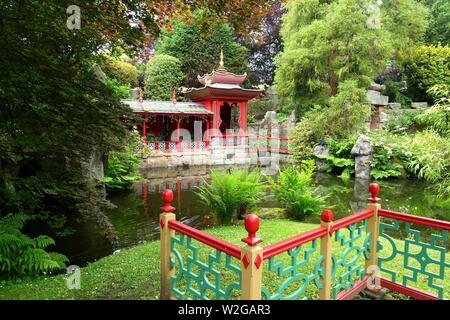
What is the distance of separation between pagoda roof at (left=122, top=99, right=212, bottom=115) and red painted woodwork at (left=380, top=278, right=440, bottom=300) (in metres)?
15.3

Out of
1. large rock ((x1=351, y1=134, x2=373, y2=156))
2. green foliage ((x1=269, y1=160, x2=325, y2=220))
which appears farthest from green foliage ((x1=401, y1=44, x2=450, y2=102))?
green foliage ((x1=269, y1=160, x2=325, y2=220))

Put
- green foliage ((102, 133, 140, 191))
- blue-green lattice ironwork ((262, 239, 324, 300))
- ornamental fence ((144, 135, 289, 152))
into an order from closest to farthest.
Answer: blue-green lattice ironwork ((262, 239, 324, 300)) → green foliage ((102, 133, 140, 191)) → ornamental fence ((144, 135, 289, 152))

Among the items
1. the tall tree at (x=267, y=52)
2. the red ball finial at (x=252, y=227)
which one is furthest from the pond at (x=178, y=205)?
the tall tree at (x=267, y=52)

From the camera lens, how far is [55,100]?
3.47 metres

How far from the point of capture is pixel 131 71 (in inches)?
931

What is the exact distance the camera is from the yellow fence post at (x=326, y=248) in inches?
109

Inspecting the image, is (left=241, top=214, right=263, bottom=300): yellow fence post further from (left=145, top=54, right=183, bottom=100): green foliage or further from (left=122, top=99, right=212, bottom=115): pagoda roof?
(left=145, top=54, right=183, bottom=100): green foliage

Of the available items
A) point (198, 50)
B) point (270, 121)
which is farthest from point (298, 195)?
point (198, 50)

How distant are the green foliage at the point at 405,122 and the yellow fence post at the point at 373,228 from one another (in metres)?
16.9

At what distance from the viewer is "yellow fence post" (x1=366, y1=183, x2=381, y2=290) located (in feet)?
11.6

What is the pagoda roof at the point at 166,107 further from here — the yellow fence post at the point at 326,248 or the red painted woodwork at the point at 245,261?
the red painted woodwork at the point at 245,261
